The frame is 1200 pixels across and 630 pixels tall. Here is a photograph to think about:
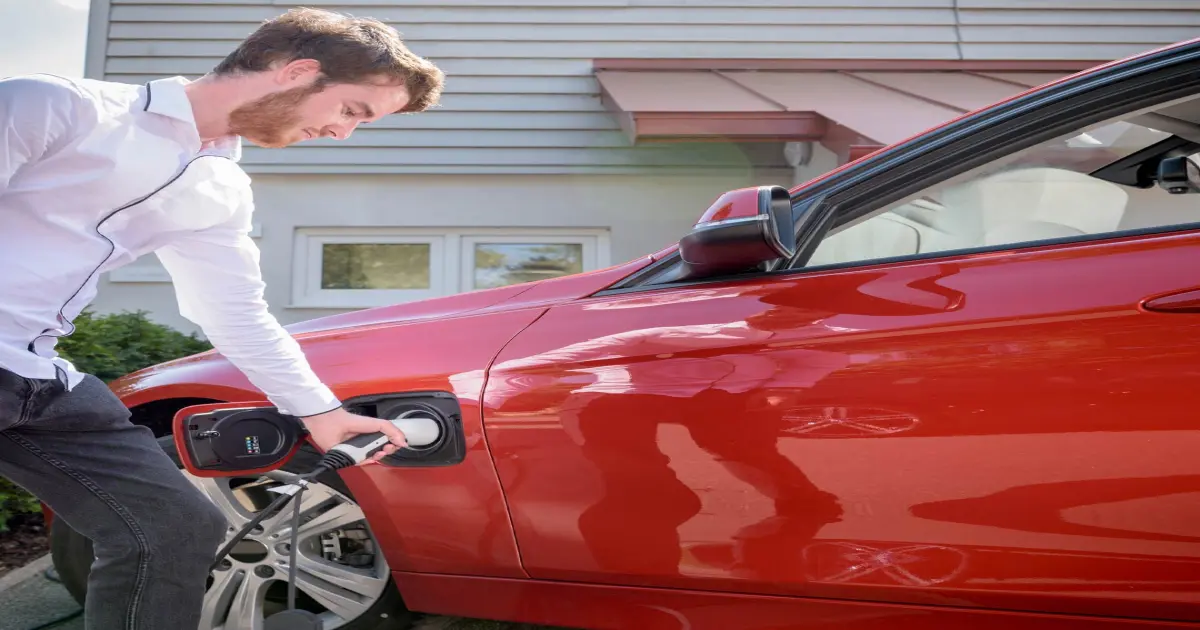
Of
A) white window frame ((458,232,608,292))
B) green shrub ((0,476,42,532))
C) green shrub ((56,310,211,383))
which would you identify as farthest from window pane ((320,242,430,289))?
green shrub ((0,476,42,532))

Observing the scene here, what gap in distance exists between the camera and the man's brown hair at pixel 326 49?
1376 millimetres

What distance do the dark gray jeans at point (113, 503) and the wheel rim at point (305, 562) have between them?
0.56 meters

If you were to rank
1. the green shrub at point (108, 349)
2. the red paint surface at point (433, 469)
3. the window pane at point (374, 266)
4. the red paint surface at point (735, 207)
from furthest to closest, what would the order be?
the window pane at point (374, 266) → the green shrub at point (108, 349) → the red paint surface at point (433, 469) → the red paint surface at point (735, 207)

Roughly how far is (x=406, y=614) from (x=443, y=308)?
748mm

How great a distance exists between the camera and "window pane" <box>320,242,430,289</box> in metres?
6.34

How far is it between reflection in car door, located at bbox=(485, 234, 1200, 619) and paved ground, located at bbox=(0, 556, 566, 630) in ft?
2.57

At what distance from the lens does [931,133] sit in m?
1.69

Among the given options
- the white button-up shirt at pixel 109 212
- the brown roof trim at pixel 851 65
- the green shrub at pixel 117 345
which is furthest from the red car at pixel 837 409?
the brown roof trim at pixel 851 65

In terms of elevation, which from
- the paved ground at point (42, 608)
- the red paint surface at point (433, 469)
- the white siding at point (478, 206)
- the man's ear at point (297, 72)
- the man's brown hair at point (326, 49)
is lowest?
the paved ground at point (42, 608)

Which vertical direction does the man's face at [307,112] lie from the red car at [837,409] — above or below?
above

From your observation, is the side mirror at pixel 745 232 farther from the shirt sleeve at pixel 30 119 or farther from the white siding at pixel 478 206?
the white siding at pixel 478 206

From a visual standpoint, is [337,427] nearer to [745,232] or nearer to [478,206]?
[745,232]

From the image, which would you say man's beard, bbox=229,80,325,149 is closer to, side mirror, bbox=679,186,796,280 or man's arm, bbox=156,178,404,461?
man's arm, bbox=156,178,404,461

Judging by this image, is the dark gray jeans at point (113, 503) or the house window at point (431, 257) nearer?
the dark gray jeans at point (113, 503)
